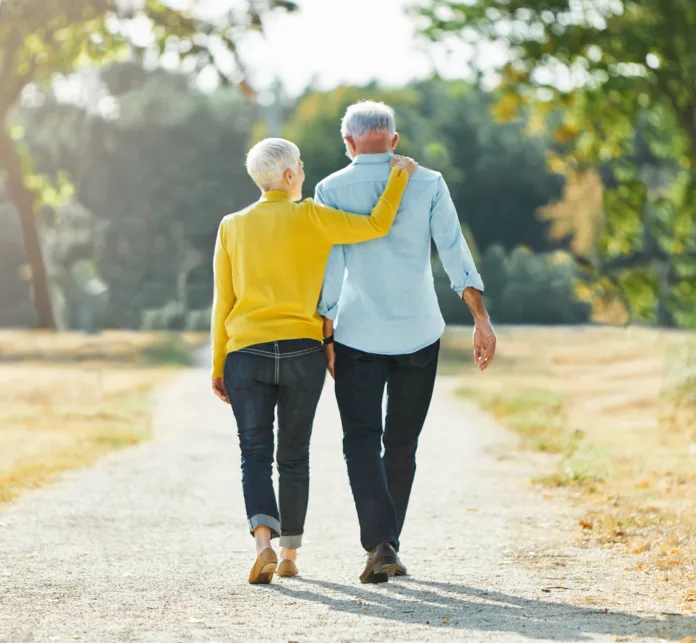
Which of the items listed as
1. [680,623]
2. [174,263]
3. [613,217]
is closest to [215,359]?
[680,623]

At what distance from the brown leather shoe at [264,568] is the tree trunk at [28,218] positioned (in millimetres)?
31088

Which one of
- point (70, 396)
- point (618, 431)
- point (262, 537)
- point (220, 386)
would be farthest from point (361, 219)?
point (70, 396)

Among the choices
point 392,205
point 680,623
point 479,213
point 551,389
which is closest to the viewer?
point 680,623

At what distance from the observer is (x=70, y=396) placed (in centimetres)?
1992

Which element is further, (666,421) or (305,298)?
(666,421)

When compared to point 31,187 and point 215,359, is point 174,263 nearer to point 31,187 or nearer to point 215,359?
point 31,187

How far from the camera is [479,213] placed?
181 ft

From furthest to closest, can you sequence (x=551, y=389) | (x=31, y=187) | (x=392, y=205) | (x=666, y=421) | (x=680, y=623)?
(x=31, y=187)
(x=551, y=389)
(x=666, y=421)
(x=392, y=205)
(x=680, y=623)

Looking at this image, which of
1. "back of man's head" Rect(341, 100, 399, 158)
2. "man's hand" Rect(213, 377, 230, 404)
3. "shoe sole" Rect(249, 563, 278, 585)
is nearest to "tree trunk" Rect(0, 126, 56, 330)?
"man's hand" Rect(213, 377, 230, 404)

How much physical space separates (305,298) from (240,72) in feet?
77.6

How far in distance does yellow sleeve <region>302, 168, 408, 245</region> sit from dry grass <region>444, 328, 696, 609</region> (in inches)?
78.8

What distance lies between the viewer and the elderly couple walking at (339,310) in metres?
6.18

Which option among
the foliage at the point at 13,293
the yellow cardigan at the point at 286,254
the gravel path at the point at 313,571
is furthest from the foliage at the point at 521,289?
the foliage at the point at 13,293

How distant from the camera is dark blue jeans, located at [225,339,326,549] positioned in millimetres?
6188
